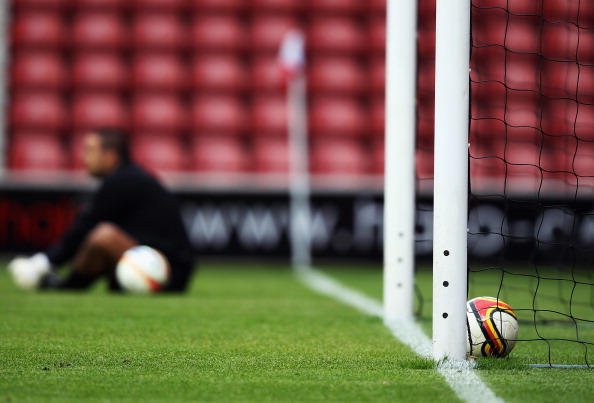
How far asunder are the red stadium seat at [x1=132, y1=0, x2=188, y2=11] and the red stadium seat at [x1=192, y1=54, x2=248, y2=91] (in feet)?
3.23

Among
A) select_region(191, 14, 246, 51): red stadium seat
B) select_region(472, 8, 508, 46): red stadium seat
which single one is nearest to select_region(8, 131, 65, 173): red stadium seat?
select_region(191, 14, 246, 51): red stadium seat

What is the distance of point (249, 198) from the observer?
31.8ft

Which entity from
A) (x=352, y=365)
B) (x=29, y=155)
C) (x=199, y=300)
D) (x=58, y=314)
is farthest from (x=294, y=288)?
(x=29, y=155)

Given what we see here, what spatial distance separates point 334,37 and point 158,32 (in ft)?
8.74

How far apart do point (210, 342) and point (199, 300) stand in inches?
81.1

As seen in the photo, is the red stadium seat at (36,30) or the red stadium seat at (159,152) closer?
the red stadium seat at (159,152)

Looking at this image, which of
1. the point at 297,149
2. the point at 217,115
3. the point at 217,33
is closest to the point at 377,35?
the point at 217,33

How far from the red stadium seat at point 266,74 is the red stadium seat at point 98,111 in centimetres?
200

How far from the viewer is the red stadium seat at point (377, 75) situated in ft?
44.0

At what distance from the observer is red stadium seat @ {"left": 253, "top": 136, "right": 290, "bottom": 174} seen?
12.8 m

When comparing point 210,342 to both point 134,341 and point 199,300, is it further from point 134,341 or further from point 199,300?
point 199,300

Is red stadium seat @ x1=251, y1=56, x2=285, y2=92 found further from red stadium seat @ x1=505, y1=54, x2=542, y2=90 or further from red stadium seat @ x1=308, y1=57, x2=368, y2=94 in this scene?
red stadium seat @ x1=505, y1=54, x2=542, y2=90

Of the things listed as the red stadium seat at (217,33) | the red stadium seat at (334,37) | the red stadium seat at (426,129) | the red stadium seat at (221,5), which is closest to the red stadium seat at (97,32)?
the red stadium seat at (217,33)

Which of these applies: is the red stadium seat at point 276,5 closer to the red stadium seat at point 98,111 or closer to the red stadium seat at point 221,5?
the red stadium seat at point 221,5
